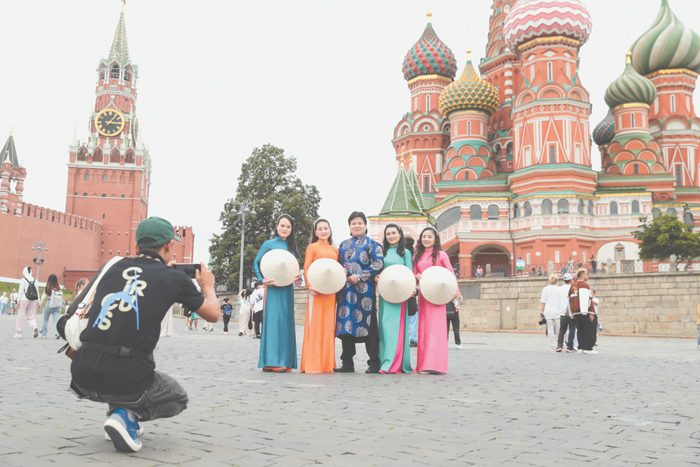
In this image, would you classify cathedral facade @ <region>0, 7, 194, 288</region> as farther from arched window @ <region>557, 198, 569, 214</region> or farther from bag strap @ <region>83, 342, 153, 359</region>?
bag strap @ <region>83, 342, 153, 359</region>

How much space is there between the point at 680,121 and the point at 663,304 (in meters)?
29.8

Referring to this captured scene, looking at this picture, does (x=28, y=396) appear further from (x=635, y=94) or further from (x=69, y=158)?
(x=69, y=158)

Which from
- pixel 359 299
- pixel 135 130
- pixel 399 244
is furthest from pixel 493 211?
pixel 135 130

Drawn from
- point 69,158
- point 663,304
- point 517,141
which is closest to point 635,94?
point 517,141

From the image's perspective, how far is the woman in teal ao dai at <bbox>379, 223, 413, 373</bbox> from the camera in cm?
792

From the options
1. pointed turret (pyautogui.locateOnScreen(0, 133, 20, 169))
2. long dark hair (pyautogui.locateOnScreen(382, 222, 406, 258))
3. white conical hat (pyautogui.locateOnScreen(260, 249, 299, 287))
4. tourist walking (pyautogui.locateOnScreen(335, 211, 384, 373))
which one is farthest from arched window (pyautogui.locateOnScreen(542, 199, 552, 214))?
pointed turret (pyautogui.locateOnScreen(0, 133, 20, 169))

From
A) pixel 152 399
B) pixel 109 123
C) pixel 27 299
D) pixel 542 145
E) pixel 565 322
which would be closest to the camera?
pixel 152 399

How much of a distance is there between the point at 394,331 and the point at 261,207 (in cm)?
3367

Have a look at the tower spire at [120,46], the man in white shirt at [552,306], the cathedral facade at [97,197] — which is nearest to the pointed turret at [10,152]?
the cathedral facade at [97,197]

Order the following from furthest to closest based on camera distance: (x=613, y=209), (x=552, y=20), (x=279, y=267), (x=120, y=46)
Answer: (x=120, y=46) < (x=552, y=20) < (x=613, y=209) < (x=279, y=267)

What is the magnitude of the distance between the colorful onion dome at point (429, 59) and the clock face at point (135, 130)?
53.8 meters

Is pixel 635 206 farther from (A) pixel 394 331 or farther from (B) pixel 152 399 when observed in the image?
(B) pixel 152 399

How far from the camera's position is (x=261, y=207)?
1612 inches

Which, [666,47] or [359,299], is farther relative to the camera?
[666,47]
